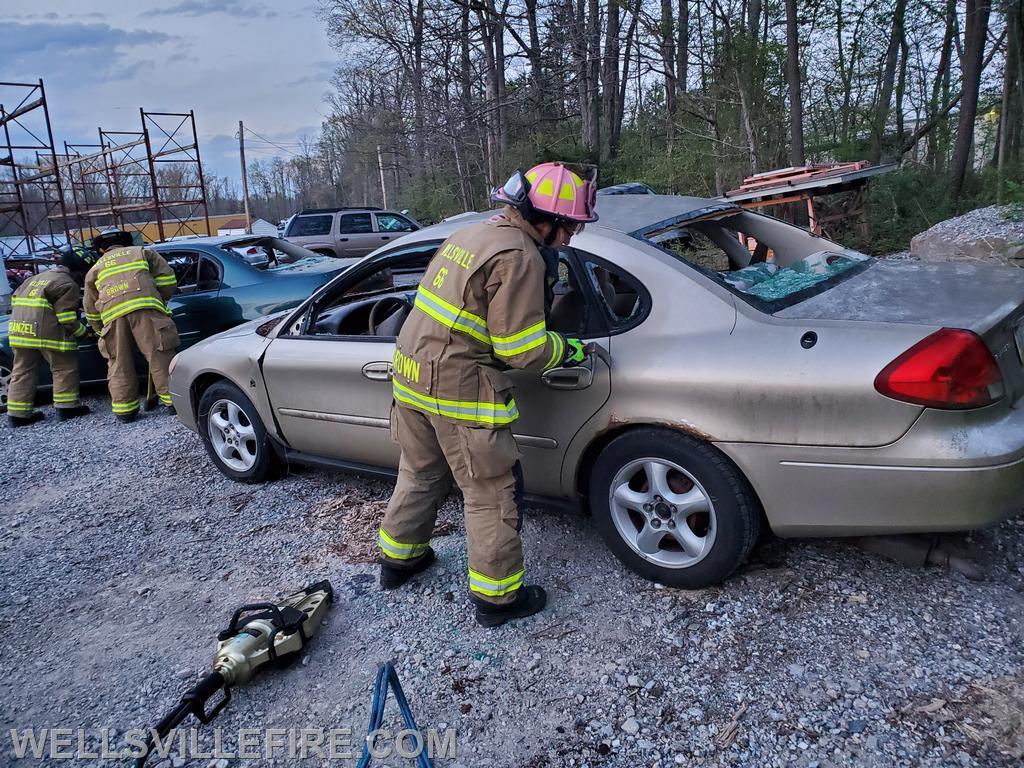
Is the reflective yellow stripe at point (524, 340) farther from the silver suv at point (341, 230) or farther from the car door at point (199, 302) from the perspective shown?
the silver suv at point (341, 230)

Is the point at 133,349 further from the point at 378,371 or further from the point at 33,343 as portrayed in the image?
the point at 378,371

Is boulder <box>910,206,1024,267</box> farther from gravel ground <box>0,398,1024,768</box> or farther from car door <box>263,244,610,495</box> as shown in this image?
car door <box>263,244,610,495</box>

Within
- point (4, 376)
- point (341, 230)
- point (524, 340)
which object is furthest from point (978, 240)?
point (341, 230)

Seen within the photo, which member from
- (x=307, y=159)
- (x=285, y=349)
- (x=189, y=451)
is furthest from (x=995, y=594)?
(x=307, y=159)

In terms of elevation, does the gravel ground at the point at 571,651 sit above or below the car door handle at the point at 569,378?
below

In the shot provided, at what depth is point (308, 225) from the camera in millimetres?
15797

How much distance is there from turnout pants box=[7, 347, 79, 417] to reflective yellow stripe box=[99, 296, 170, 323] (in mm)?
1020

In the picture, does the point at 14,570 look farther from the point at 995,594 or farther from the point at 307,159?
the point at 307,159

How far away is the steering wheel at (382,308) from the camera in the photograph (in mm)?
3989

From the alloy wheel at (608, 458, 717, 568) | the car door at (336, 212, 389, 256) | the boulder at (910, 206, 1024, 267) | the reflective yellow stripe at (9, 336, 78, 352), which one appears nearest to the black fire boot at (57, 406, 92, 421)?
the reflective yellow stripe at (9, 336, 78, 352)

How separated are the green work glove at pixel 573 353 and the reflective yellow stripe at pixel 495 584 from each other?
86 cm

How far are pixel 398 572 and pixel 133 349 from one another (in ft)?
14.7

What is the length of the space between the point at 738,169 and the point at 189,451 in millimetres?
11923

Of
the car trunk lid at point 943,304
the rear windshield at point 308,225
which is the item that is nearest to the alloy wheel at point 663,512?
the car trunk lid at point 943,304
